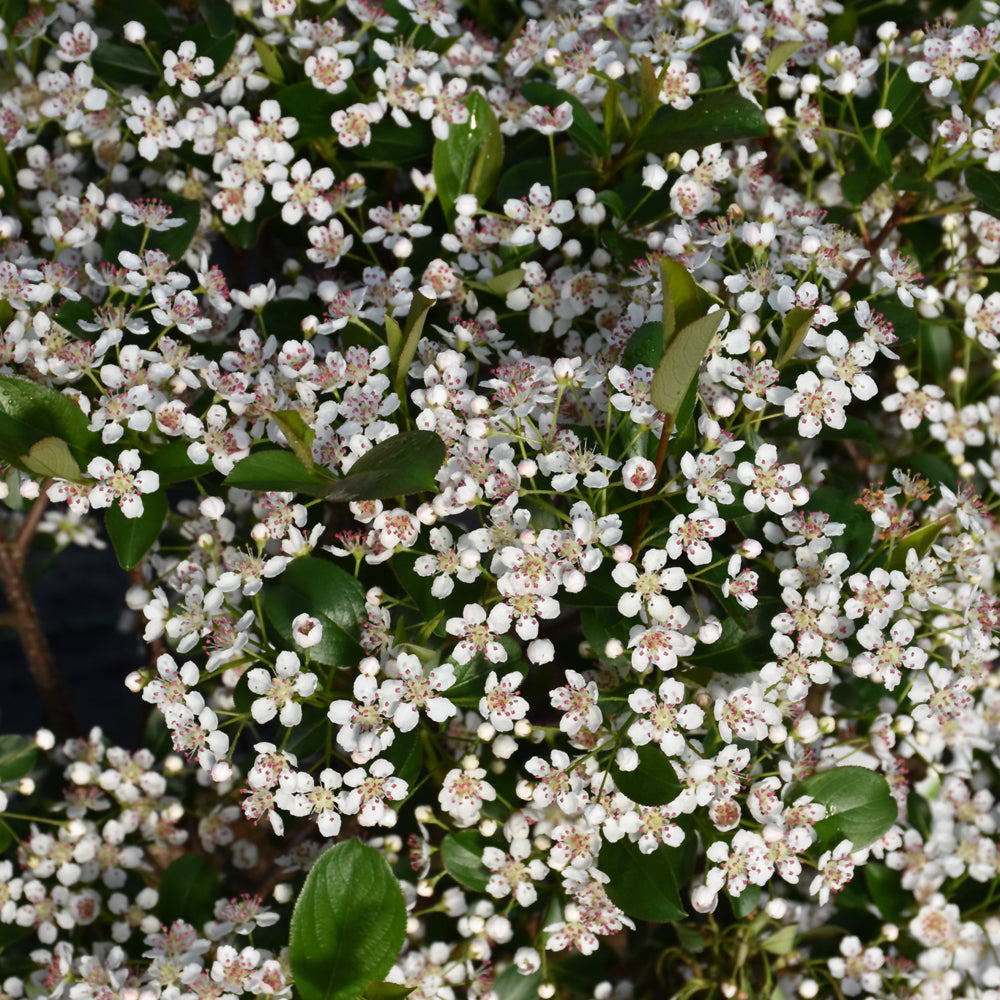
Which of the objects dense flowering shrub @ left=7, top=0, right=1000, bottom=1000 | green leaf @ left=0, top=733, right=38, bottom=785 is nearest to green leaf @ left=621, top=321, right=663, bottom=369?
dense flowering shrub @ left=7, top=0, right=1000, bottom=1000

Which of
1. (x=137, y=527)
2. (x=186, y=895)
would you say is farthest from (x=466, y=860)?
(x=137, y=527)

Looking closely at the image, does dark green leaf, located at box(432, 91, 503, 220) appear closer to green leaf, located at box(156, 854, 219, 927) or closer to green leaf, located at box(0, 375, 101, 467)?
green leaf, located at box(0, 375, 101, 467)

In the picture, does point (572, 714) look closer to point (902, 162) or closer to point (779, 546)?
point (779, 546)

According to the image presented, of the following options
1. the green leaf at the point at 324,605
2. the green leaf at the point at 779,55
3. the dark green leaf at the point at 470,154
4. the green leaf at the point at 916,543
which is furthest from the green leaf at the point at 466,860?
the green leaf at the point at 779,55

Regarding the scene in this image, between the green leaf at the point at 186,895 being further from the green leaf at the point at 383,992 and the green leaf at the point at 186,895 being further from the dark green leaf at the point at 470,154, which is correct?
the dark green leaf at the point at 470,154

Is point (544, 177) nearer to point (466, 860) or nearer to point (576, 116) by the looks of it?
point (576, 116)

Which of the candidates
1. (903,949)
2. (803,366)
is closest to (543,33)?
(803,366)
